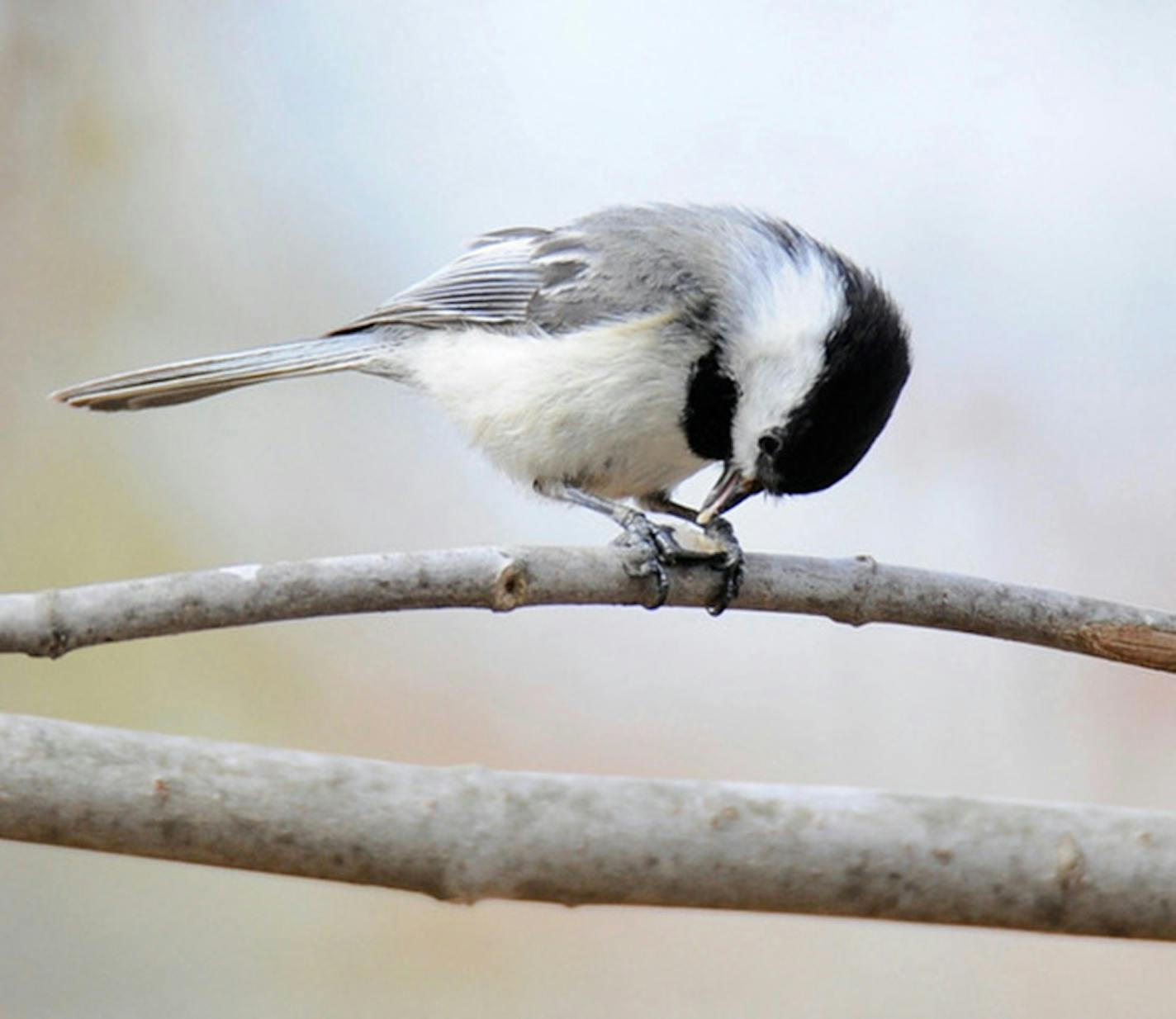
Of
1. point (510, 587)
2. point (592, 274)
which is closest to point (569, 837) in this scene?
point (510, 587)

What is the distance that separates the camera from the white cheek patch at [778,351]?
4.61 ft

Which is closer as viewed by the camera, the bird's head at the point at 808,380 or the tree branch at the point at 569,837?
the tree branch at the point at 569,837

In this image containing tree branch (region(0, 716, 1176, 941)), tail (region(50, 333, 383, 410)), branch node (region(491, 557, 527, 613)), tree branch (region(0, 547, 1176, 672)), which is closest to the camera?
tree branch (region(0, 716, 1176, 941))

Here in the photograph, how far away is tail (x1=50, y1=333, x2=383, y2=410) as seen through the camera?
1497 mm

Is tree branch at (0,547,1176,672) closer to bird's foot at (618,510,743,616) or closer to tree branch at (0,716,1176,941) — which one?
bird's foot at (618,510,743,616)

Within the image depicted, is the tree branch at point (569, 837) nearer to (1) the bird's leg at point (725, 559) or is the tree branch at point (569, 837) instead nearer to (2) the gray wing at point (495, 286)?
(1) the bird's leg at point (725, 559)

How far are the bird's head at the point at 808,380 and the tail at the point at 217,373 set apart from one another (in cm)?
45

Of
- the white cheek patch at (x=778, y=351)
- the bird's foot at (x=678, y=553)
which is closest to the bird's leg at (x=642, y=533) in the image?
the bird's foot at (x=678, y=553)

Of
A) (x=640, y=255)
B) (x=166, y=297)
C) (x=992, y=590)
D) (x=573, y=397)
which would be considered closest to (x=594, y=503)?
(x=573, y=397)

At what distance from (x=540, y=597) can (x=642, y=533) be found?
1.09ft

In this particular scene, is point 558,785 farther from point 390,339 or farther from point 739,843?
point 390,339

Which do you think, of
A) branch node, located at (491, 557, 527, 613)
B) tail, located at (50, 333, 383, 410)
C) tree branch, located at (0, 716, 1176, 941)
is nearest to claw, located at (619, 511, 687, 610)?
branch node, located at (491, 557, 527, 613)

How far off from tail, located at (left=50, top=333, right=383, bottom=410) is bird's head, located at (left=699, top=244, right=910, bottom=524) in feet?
1.49

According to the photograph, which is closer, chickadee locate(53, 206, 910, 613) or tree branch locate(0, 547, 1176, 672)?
tree branch locate(0, 547, 1176, 672)
